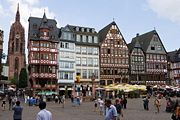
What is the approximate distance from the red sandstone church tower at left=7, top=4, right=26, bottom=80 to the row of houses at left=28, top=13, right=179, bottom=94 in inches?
2610

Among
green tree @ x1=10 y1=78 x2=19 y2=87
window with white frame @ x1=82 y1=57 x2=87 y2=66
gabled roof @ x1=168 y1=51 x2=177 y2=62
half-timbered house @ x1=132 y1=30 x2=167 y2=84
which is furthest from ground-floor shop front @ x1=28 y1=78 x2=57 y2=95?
green tree @ x1=10 y1=78 x2=19 y2=87

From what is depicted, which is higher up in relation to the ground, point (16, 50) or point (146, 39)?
point (16, 50)

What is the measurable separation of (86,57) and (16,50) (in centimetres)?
7359

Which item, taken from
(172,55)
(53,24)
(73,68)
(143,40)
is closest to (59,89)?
(73,68)

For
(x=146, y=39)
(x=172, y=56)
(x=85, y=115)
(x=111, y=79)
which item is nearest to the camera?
(x=85, y=115)

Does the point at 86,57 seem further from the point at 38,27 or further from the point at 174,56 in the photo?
the point at 174,56

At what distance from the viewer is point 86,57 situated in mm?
49500

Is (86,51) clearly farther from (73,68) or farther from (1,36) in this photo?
(1,36)

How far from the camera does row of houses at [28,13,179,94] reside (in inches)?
1713

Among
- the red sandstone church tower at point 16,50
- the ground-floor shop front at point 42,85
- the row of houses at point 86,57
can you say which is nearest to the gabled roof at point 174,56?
the row of houses at point 86,57

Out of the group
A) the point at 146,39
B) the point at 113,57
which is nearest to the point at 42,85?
the point at 113,57

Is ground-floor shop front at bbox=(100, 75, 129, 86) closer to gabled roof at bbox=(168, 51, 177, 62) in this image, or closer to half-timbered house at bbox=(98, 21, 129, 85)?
half-timbered house at bbox=(98, 21, 129, 85)

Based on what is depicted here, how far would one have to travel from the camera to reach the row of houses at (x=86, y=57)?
43.5m

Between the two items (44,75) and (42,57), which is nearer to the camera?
(44,75)
